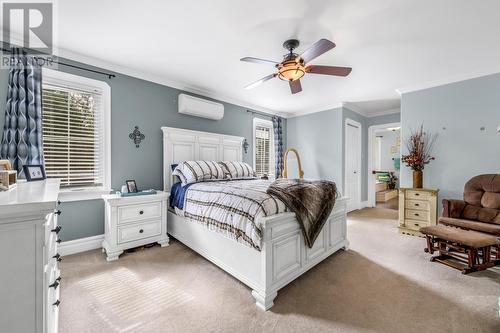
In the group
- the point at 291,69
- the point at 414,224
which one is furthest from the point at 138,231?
the point at 414,224

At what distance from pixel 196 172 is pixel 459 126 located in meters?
4.24

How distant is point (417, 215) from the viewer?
11.6 feet

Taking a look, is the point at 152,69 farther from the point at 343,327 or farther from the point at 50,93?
the point at 343,327

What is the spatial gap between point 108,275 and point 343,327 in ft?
7.52

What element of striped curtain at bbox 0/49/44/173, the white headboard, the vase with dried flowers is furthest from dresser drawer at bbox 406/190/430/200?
striped curtain at bbox 0/49/44/173

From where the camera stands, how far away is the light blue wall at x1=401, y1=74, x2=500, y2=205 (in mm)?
3176

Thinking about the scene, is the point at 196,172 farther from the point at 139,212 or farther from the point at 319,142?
the point at 319,142

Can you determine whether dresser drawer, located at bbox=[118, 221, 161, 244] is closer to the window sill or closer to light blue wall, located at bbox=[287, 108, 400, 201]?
the window sill

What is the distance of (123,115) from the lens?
315cm

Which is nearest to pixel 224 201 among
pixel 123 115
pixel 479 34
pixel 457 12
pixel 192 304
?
pixel 192 304

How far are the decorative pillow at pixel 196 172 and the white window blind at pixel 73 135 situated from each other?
106 centimetres

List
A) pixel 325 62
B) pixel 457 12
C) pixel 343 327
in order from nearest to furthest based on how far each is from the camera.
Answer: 1. pixel 343 327
2. pixel 457 12
3. pixel 325 62

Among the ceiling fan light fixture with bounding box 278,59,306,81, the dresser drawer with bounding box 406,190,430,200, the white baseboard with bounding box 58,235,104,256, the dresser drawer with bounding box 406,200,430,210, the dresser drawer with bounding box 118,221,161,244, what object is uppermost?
the ceiling fan light fixture with bounding box 278,59,306,81

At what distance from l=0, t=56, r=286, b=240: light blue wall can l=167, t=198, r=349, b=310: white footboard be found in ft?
4.23
